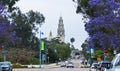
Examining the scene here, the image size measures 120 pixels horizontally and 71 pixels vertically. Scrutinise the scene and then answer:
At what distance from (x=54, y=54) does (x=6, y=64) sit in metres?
99.7

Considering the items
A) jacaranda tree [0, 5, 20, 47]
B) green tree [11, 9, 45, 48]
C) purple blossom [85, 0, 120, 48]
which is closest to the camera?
purple blossom [85, 0, 120, 48]

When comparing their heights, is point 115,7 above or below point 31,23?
below

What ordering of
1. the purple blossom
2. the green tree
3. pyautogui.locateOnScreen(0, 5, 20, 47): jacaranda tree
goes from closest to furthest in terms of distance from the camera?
the purple blossom → pyautogui.locateOnScreen(0, 5, 20, 47): jacaranda tree → the green tree

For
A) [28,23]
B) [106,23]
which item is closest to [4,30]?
[106,23]

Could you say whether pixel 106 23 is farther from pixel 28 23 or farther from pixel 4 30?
pixel 28 23

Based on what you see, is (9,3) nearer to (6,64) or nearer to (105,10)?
(6,64)

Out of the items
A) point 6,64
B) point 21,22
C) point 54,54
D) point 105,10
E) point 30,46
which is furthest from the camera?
point 54,54

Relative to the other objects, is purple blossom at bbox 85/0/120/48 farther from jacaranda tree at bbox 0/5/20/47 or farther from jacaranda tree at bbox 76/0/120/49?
jacaranda tree at bbox 0/5/20/47

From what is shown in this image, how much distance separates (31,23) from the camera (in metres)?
132

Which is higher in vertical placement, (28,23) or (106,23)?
(28,23)

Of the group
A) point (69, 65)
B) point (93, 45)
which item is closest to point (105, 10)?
point (93, 45)

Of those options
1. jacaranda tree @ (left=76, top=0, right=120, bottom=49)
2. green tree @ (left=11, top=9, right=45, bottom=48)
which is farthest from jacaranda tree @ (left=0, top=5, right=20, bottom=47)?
green tree @ (left=11, top=9, right=45, bottom=48)

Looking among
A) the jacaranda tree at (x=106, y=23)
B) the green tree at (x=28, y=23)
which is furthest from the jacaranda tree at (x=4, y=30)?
the green tree at (x=28, y=23)

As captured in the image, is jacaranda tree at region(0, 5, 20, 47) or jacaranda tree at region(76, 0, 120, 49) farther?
jacaranda tree at region(0, 5, 20, 47)
